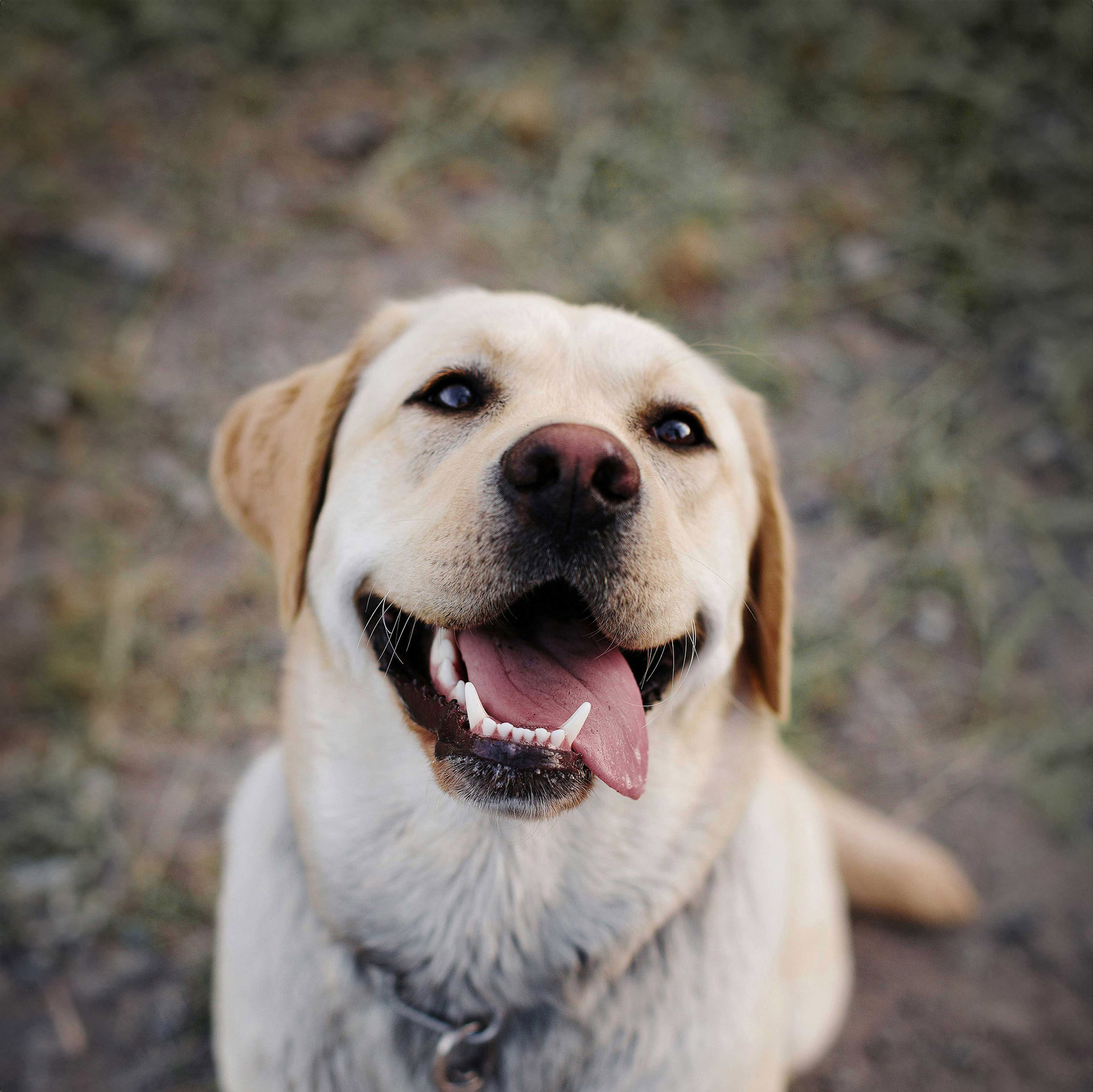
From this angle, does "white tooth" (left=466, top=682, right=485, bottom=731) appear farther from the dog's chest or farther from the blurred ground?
the blurred ground

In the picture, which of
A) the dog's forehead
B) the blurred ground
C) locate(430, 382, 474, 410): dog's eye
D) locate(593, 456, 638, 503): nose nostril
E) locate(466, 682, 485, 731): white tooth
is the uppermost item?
locate(593, 456, 638, 503): nose nostril

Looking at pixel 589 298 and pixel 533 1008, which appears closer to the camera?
pixel 533 1008

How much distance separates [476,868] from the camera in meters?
1.77

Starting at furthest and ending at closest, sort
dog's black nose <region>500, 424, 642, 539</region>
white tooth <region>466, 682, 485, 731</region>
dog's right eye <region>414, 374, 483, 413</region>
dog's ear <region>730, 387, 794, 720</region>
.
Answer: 1. dog's ear <region>730, 387, 794, 720</region>
2. dog's right eye <region>414, 374, 483, 413</region>
3. white tooth <region>466, 682, 485, 731</region>
4. dog's black nose <region>500, 424, 642, 539</region>

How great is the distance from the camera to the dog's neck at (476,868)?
1752mm

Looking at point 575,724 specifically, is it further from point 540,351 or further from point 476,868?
point 540,351

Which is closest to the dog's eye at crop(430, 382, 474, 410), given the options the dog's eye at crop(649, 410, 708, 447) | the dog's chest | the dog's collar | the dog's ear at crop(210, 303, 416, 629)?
the dog's ear at crop(210, 303, 416, 629)

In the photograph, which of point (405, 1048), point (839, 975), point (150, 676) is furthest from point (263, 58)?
point (839, 975)

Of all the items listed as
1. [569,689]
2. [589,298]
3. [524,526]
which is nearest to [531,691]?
[569,689]

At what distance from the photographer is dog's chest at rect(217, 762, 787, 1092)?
68.4 inches

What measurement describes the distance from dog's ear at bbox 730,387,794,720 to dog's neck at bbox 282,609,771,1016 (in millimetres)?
272

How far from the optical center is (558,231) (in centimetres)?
445

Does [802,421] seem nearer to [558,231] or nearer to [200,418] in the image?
[558,231]

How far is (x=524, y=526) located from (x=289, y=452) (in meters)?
0.81
